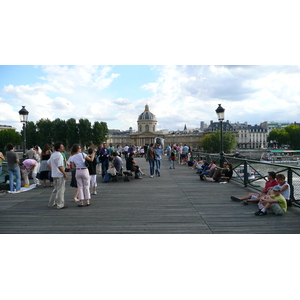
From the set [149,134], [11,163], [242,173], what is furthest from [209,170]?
[149,134]

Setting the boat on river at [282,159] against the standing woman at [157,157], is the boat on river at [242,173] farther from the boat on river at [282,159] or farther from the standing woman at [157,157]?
the boat on river at [282,159]

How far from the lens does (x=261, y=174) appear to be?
9719 mm

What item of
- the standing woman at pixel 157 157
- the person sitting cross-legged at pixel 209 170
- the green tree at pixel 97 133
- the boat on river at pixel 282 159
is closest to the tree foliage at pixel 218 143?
the boat on river at pixel 282 159

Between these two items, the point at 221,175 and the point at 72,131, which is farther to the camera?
the point at 72,131

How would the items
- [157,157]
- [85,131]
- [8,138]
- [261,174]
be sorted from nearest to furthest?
[261,174] → [157,157] → [85,131] → [8,138]

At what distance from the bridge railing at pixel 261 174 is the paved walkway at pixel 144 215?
561 millimetres

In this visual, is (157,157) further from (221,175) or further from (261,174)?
(261,174)

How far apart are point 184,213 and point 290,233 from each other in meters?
2.23

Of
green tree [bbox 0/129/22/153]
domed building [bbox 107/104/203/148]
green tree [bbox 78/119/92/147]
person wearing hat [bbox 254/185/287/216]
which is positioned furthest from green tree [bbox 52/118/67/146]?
person wearing hat [bbox 254/185/287/216]

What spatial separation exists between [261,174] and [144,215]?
497cm

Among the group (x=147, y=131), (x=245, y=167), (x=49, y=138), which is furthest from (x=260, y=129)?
(x=245, y=167)

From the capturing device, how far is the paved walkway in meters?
5.61

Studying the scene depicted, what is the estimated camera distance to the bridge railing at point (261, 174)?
7319 millimetres

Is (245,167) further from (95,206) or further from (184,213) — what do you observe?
(95,206)
